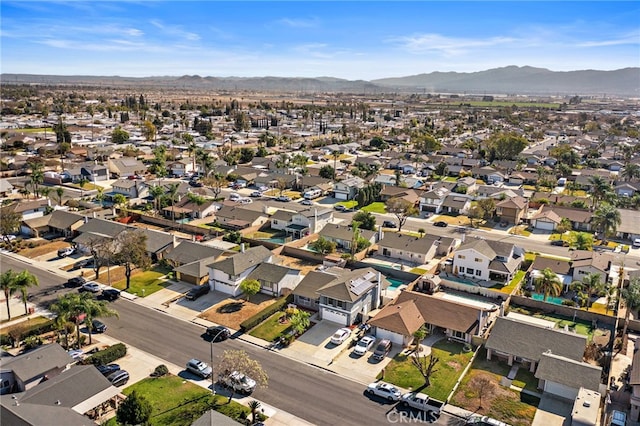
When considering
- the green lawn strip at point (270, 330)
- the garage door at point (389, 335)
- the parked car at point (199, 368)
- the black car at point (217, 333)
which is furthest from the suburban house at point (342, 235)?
the parked car at point (199, 368)

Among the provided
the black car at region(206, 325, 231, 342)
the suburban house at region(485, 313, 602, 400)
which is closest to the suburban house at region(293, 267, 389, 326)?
the black car at region(206, 325, 231, 342)

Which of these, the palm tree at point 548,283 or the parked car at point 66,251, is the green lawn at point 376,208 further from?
the parked car at point 66,251

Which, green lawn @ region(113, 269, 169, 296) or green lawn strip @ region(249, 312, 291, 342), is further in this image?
green lawn @ region(113, 269, 169, 296)

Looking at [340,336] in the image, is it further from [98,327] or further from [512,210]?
[512,210]

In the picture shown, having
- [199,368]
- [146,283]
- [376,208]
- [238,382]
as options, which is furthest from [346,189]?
[238,382]

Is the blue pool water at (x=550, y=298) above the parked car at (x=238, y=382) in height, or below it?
below

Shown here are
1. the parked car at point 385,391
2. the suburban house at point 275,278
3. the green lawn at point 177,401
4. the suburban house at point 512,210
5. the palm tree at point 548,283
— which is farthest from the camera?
the suburban house at point 512,210

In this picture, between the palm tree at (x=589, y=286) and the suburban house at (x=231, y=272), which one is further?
the suburban house at (x=231, y=272)

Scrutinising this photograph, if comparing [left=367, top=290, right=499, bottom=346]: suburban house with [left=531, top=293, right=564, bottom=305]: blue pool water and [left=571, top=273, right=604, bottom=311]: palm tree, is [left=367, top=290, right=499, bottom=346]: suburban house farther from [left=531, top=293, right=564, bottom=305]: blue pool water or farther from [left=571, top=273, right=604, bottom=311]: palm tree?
[left=571, top=273, right=604, bottom=311]: palm tree
